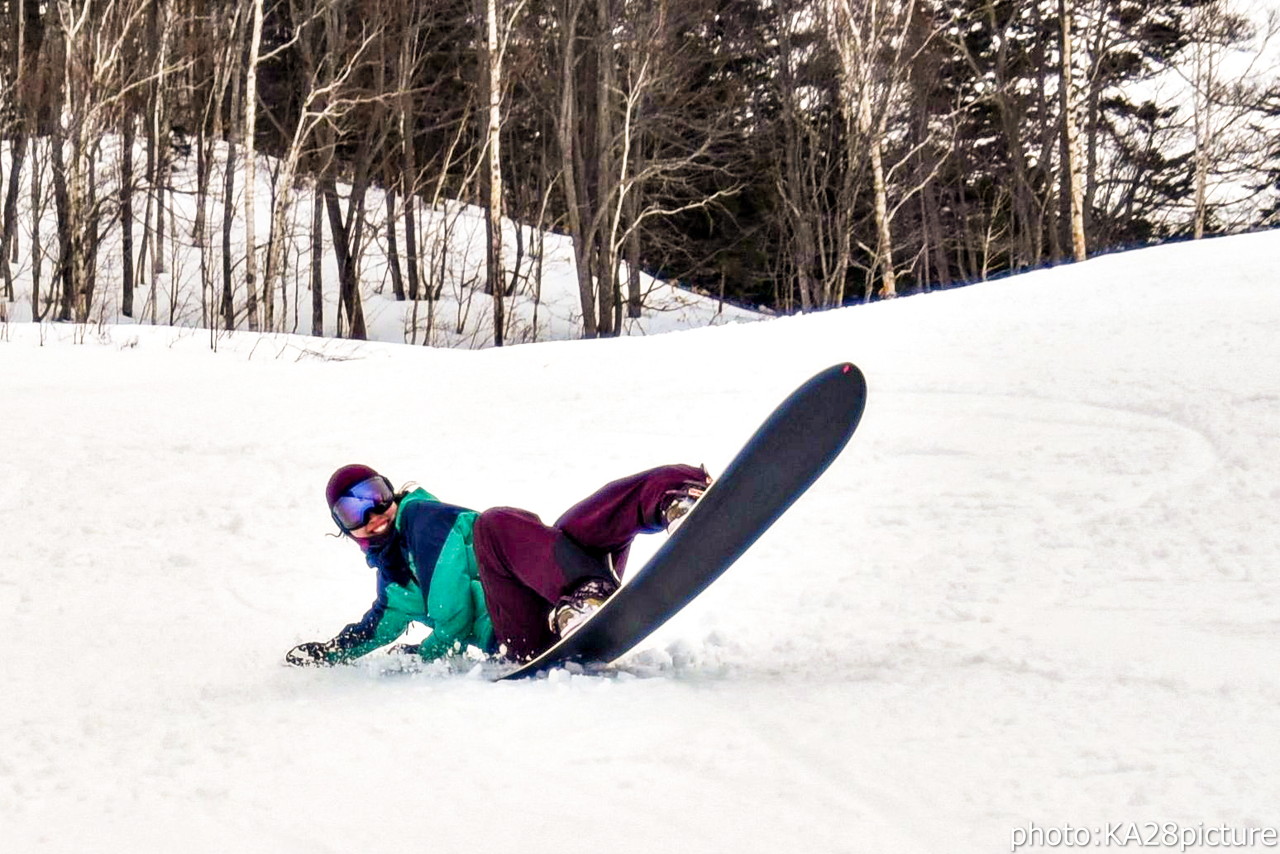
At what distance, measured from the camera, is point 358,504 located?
3740 millimetres

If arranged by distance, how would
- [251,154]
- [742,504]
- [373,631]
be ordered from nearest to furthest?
[742,504] < [373,631] < [251,154]

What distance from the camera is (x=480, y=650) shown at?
13.3ft

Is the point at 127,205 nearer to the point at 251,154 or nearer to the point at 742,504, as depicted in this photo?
the point at 251,154

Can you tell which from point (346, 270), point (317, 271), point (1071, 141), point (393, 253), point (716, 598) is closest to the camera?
point (716, 598)

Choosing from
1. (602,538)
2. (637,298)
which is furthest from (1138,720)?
(637,298)

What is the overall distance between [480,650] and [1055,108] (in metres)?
23.9

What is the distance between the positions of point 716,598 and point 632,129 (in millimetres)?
16325

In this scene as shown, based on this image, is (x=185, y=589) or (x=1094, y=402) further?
(x=1094, y=402)

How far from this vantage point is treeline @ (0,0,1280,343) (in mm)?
18016

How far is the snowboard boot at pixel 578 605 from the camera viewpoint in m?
3.62

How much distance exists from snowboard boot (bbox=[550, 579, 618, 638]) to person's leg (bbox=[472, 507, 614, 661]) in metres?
0.02

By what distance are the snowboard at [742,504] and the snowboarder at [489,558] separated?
0.10m

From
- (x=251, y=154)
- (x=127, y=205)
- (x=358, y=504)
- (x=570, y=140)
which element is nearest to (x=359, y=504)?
(x=358, y=504)

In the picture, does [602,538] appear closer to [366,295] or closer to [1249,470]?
[1249,470]
